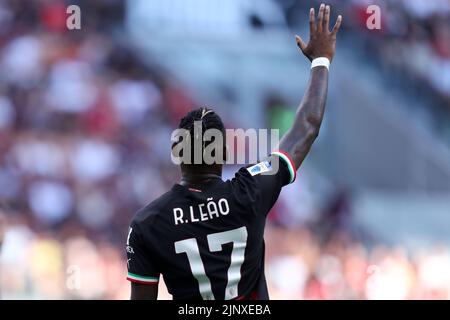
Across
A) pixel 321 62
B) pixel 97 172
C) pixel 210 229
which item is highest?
pixel 321 62

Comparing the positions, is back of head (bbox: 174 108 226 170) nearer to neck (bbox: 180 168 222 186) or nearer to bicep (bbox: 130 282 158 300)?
neck (bbox: 180 168 222 186)

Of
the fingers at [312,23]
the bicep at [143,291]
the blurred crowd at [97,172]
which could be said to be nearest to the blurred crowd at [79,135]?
the blurred crowd at [97,172]

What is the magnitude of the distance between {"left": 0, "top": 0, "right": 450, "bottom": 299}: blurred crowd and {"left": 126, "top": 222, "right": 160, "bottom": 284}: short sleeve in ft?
16.3

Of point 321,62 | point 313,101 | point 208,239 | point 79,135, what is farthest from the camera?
point 79,135

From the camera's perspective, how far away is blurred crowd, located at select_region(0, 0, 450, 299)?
9070 mm

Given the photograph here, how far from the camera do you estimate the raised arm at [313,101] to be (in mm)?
3205

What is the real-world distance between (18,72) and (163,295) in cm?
458

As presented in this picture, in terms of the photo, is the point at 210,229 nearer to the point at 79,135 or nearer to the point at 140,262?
the point at 140,262

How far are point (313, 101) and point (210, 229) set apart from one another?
0.62 metres

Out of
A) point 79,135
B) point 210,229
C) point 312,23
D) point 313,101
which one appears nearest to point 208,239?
point 210,229

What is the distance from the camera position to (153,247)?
3115 mm

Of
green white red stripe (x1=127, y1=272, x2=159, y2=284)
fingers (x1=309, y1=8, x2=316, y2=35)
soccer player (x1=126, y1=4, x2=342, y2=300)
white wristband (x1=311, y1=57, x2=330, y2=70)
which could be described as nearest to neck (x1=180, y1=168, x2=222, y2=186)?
soccer player (x1=126, y1=4, x2=342, y2=300)

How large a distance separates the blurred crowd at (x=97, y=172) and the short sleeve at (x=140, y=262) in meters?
4.98

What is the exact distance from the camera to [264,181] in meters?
3.17
